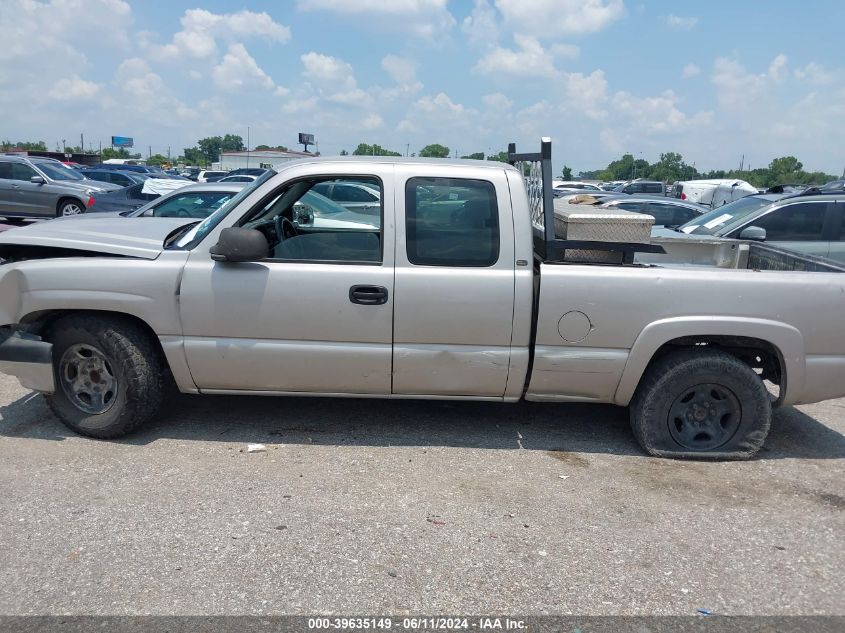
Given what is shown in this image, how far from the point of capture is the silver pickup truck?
4199 millimetres

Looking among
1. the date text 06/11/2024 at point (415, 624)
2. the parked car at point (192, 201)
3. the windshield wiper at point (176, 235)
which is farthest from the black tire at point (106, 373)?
the parked car at point (192, 201)

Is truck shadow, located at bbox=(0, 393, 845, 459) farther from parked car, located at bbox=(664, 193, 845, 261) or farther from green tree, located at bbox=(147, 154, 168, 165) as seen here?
green tree, located at bbox=(147, 154, 168, 165)

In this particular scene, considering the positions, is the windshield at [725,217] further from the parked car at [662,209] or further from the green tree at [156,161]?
the green tree at [156,161]

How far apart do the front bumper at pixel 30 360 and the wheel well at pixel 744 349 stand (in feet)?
12.8

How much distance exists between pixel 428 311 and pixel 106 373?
218 centimetres

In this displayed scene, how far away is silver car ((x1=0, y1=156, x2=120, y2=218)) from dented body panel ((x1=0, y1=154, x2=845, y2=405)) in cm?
1242

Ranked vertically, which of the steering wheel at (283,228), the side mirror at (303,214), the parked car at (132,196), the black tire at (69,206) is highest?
the side mirror at (303,214)

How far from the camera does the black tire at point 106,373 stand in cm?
438

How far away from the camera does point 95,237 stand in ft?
14.9

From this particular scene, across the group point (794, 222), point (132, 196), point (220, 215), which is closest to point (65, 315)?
point (220, 215)

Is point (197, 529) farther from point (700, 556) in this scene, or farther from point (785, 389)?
point (785, 389)

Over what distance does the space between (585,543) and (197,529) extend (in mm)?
1987

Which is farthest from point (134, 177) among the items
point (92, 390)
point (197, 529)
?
point (197, 529)

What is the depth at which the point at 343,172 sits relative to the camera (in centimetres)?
434
